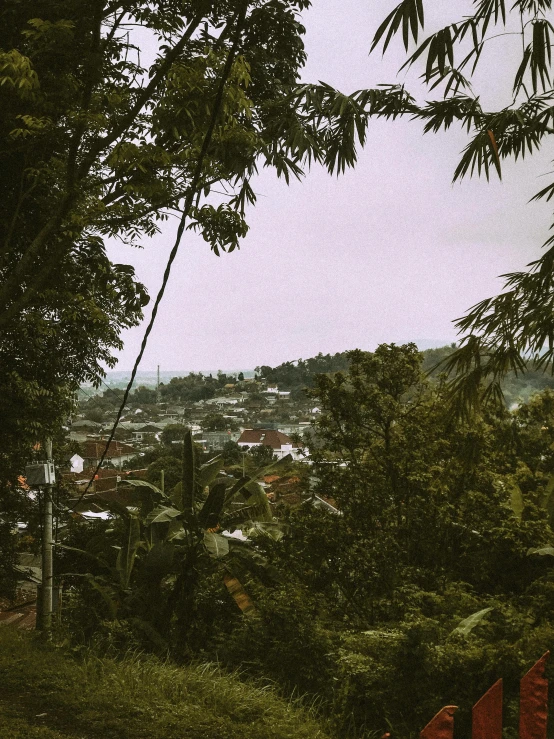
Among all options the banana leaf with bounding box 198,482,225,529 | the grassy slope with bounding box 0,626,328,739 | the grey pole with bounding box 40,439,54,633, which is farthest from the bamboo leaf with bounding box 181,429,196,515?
the grassy slope with bounding box 0,626,328,739

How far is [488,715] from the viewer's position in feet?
7.89

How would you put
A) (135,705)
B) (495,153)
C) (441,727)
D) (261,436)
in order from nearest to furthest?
(441,727), (135,705), (495,153), (261,436)

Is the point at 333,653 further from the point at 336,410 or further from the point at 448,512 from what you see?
the point at 336,410

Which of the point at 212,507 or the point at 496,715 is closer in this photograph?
the point at 496,715

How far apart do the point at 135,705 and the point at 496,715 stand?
2960 mm

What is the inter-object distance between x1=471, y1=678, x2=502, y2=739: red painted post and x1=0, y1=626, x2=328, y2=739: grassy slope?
211cm

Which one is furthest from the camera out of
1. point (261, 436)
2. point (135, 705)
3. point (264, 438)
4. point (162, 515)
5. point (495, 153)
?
point (261, 436)

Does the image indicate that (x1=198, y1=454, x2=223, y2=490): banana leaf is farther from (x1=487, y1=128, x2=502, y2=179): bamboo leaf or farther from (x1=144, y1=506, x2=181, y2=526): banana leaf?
(x1=487, y1=128, x2=502, y2=179): bamboo leaf

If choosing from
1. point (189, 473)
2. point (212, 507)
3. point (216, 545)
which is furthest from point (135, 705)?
point (189, 473)

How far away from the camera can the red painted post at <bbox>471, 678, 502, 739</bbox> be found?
7.82 feet

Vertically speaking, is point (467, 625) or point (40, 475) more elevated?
point (40, 475)

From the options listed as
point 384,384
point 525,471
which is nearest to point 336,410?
point 384,384

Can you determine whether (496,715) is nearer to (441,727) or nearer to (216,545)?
(441,727)

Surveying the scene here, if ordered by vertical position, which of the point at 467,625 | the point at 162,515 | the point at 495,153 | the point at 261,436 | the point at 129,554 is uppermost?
the point at 495,153
